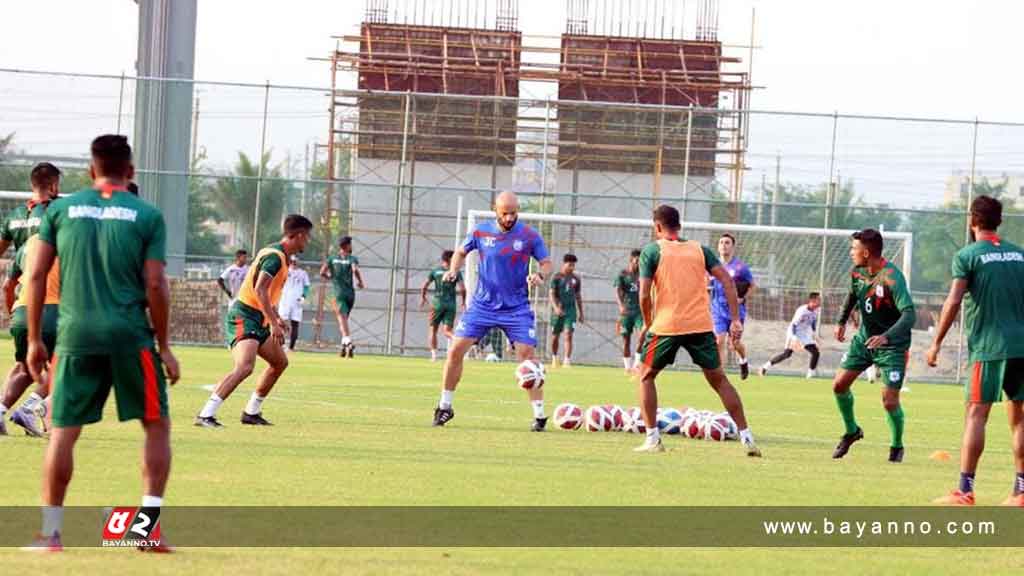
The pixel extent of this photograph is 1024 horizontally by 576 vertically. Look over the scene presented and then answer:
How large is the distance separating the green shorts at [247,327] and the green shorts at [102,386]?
281 inches

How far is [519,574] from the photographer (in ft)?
24.6

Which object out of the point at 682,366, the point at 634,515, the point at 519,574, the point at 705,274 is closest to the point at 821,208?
the point at 682,366

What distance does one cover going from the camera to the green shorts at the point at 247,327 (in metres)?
14.8

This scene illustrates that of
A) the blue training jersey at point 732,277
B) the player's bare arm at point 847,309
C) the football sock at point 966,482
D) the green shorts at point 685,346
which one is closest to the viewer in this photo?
the football sock at point 966,482

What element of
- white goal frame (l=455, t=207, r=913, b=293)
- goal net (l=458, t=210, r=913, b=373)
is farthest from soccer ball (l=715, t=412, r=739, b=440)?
goal net (l=458, t=210, r=913, b=373)

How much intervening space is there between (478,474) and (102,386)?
4.47 meters

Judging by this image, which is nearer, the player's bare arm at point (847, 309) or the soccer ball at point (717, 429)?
the player's bare arm at point (847, 309)

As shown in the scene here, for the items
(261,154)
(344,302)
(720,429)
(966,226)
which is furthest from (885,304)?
(261,154)

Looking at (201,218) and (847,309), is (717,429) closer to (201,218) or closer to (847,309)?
(847,309)

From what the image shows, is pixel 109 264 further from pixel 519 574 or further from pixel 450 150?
pixel 450 150

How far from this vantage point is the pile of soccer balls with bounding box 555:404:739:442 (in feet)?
51.9

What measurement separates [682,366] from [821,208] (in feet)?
15.5

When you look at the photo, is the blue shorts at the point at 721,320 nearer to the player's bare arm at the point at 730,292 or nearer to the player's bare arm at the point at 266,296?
the player's bare arm at the point at 730,292

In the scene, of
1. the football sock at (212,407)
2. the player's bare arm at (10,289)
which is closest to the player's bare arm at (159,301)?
the player's bare arm at (10,289)
